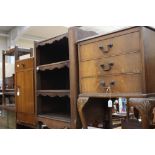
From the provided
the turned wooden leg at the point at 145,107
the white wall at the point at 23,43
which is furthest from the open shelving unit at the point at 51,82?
the white wall at the point at 23,43

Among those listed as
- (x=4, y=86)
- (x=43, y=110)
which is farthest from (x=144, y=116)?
(x=4, y=86)

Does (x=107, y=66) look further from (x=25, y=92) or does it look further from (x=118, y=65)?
(x=25, y=92)

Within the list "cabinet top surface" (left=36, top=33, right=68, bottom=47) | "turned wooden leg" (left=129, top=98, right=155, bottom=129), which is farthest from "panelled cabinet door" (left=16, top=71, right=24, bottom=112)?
"turned wooden leg" (left=129, top=98, right=155, bottom=129)

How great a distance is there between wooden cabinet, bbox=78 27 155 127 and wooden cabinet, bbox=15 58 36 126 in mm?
702

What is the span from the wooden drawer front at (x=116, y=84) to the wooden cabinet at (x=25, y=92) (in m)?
0.73

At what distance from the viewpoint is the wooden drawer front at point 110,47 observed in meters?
1.04

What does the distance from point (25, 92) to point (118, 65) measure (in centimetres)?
114

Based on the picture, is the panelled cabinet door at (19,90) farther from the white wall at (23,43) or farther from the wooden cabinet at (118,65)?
the white wall at (23,43)

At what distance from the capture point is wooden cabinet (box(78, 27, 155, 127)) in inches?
39.7

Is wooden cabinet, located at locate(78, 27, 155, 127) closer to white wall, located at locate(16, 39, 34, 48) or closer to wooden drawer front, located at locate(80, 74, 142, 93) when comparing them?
wooden drawer front, located at locate(80, 74, 142, 93)

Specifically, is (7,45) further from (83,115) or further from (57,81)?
(83,115)

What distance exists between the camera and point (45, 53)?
191cm

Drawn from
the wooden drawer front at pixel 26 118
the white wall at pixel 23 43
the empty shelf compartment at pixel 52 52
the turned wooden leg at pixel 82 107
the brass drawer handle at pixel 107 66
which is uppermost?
the white wall at pixel 23 43

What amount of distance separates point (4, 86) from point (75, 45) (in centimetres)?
166
